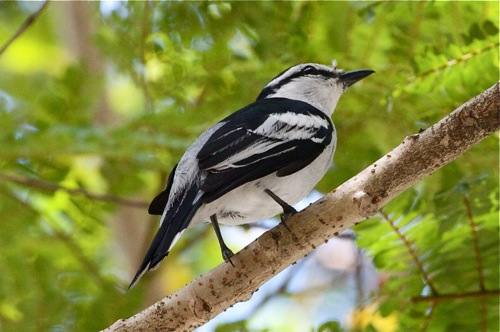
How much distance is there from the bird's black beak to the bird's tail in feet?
4.16

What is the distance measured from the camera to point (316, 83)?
4000 mm

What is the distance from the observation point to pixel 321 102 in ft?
13.2

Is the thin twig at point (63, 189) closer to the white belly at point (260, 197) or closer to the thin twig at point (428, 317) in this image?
the white belly at point (260, 197)

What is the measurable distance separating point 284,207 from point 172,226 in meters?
0.44

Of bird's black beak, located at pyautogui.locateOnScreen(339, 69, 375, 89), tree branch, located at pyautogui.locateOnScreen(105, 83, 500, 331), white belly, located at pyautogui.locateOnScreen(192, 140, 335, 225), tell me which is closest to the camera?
tree branch, located at pyautogui.locateOnScreen(105, 83, 500, 331)

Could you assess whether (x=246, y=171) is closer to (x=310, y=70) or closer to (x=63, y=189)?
(x=310, y=70)

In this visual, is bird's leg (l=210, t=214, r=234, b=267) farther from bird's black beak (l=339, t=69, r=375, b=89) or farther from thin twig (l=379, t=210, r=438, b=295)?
bird's black beak (l=339, t=69, r=375, b=89)

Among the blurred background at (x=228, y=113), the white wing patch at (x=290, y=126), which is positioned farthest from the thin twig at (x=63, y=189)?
the white wing patch at (x=290, y=126)

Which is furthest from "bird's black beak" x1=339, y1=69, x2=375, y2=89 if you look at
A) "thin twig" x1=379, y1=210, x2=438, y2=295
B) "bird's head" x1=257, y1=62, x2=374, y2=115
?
"thin twig" x1=379, y1=210, x2=438, y2=295

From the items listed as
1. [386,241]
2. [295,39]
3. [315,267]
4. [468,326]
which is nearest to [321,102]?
[295,39]

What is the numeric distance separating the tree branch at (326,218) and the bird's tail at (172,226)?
23 centimetres

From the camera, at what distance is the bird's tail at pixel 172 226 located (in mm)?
2535

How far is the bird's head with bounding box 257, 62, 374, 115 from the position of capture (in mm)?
3971

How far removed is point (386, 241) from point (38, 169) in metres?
2.16
